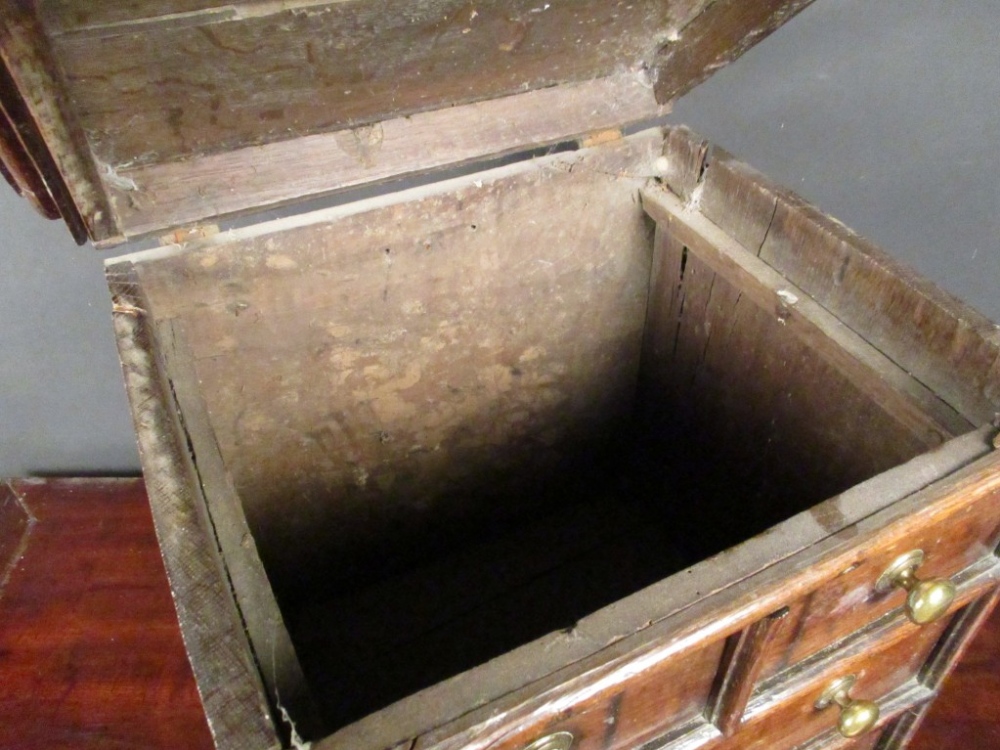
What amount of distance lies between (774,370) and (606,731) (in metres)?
0.58

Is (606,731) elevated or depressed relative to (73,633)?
elevated

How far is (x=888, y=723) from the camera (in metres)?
1.11

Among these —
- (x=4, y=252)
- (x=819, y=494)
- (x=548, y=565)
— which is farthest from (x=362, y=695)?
(x=4, y=252)

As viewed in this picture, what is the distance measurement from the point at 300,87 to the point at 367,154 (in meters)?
0.14

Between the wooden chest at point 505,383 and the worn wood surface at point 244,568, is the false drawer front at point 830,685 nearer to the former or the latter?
the wooden chest at point 505,383

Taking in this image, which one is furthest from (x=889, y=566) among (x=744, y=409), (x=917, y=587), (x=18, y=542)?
(x=18, y=542)

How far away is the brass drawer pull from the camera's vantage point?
64 cm

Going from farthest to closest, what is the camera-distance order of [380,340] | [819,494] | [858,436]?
[380,340], [819,494], [858,436]

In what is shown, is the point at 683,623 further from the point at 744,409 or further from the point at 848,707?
the point at 744,409

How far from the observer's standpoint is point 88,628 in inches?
57.4

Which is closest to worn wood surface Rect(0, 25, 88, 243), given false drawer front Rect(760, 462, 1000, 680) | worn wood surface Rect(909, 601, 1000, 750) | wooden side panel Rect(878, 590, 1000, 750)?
false drawer front Rect(760, 462, 1000, 680)

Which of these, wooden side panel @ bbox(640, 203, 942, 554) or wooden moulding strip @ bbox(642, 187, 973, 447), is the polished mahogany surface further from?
wooden moulding strip @ bbox(642, 187, 973, 447)

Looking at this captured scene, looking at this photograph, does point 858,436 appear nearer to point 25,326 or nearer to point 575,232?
point 575,232

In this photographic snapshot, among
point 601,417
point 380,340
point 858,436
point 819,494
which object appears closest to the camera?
point 858,436
